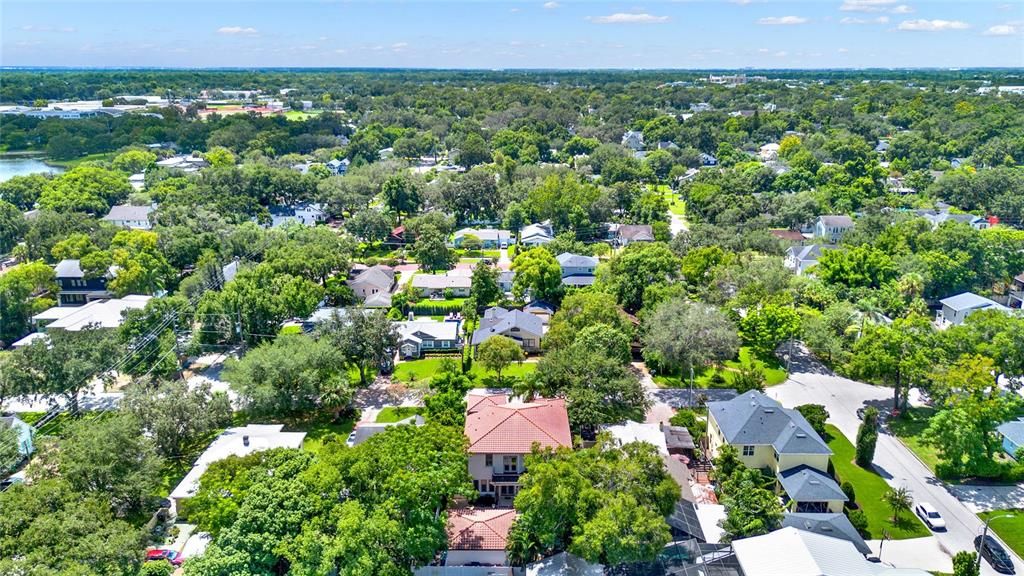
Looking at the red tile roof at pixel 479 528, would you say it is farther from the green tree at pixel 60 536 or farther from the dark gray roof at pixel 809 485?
the dark gray roof at pixel 809 485

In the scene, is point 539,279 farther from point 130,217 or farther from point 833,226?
point 130,217

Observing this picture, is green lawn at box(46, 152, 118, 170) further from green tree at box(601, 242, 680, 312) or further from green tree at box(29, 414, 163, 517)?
green tree at box(29, 414, 163, 517)

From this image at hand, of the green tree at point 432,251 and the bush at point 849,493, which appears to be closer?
the bush at point 849,493

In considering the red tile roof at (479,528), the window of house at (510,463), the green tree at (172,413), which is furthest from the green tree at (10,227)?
the red tile roof at (479,528)

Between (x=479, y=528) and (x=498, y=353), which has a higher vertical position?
(x=498, y=353)

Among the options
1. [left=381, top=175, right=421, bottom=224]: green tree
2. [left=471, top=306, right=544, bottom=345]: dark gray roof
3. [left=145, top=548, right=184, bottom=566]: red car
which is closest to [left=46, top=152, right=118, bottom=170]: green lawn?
[left=381, top=175, right=421, bottom=224]: green tree

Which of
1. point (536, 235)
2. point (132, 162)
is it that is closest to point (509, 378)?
point (536, 235)

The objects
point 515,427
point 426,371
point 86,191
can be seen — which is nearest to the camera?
point 515,427
